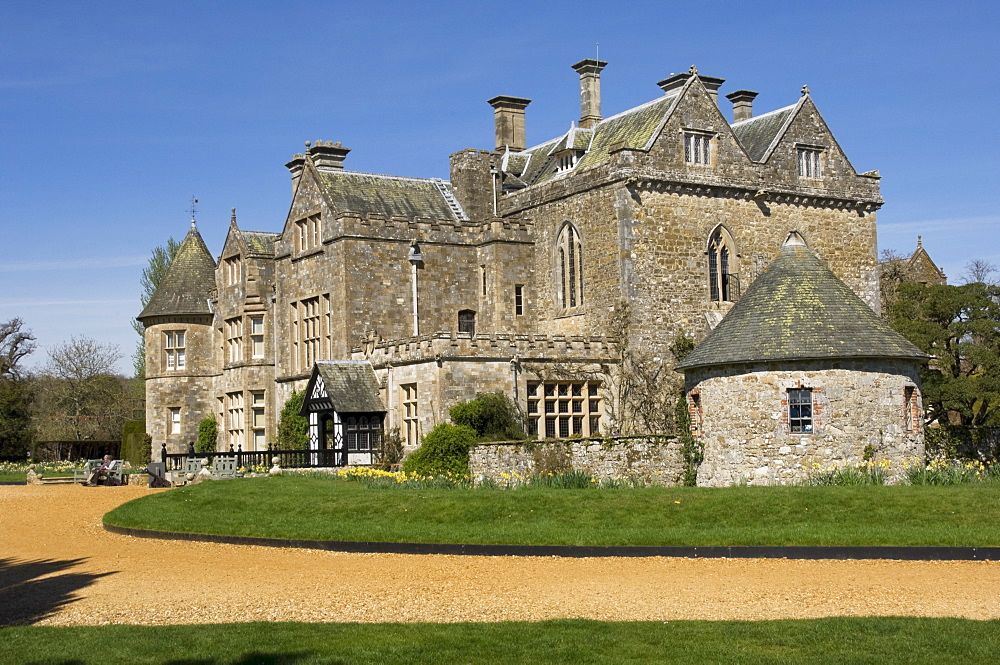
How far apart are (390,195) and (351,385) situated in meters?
8.59

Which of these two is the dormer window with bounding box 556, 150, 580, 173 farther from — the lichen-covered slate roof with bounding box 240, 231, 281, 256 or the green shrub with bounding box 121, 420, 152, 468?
the green shrub with bounding box 121, 420, 152, 468

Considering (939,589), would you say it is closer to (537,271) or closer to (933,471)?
(933,471)

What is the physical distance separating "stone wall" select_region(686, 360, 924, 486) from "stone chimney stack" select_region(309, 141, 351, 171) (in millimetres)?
20707

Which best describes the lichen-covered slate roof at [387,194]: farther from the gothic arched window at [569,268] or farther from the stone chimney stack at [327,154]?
the gothic arched window at [569,268]

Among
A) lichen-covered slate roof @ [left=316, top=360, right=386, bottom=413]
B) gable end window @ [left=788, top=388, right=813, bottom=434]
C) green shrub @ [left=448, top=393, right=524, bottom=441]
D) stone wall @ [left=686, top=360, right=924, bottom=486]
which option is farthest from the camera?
lichen-covered slate roof @ [left=316, top=360, right=386, bottom=413]

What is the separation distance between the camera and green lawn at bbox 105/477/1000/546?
59.6 ft

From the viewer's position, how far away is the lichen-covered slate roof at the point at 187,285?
159 feet

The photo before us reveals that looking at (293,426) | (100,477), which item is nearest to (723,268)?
(293,426)

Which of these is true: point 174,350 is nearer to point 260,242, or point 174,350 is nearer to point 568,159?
point 260,242

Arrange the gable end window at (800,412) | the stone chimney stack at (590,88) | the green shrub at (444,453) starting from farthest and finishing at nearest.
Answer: the stone chimney stack at (590,88)
the green shrub at (444,453)
the gable end window at (800,412)

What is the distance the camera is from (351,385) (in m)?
36.4

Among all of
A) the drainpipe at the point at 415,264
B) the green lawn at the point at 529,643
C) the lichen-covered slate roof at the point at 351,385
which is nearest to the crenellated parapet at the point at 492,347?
the lichen-covered slate roof at the point at 351,385

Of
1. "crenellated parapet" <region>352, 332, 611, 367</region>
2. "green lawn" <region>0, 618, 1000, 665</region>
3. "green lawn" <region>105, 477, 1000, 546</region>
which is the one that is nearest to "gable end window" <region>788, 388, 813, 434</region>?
"green lawn" <region>105, 477, 1000, 546</region>

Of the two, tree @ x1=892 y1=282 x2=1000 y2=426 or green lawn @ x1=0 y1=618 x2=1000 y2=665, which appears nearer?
green lawn @ x1=0 y1=618 x2=1000 y2=665
